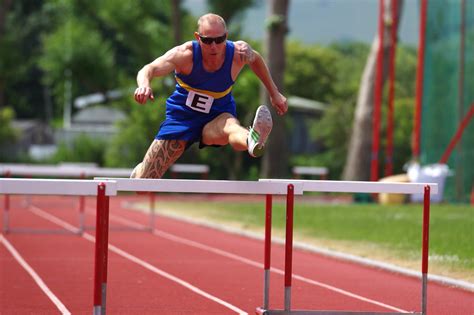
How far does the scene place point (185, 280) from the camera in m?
10.8

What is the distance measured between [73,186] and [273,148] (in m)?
23.3

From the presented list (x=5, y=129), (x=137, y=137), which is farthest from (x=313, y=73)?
(x=137, y=137)

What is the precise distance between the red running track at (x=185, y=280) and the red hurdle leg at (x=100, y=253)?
185 cm

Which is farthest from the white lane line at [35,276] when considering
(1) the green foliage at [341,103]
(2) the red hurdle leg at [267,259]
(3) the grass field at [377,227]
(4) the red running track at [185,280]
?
(1) the green foliage at [341,103]

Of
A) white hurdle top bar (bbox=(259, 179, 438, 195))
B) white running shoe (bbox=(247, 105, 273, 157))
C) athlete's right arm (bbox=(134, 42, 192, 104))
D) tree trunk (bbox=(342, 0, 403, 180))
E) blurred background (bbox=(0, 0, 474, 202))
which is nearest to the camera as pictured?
white running shoe (bbox=(247, 105, 273, 157))

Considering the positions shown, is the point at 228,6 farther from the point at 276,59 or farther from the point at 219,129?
the point at 219,129

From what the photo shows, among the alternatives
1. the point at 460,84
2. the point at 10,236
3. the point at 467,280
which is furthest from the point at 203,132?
the point at 460,84

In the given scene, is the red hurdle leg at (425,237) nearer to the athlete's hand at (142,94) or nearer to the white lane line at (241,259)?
the white lane line at (241,259)

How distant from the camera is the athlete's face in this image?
7559 mm

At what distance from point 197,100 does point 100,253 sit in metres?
1.75

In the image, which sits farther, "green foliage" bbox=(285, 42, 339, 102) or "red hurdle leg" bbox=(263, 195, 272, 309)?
"green foliage" bbox=(285, 42, 339, 102)

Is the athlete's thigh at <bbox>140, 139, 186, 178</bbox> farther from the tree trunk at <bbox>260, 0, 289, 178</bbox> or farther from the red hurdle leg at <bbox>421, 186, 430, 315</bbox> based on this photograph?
the tree trunk at <bbox>260, 0, 289, 178</bbox>

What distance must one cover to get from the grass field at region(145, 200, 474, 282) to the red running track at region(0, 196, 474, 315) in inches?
22.3

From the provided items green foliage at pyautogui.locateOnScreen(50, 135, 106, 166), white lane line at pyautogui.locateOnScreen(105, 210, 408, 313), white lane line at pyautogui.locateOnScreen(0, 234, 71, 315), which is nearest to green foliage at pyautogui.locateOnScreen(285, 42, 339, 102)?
green foliage at pyautogui.locateOnScreen(50, 135, 106, 166)
